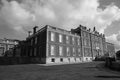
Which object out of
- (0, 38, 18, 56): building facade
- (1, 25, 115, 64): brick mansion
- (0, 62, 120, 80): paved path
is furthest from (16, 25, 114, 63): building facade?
(0, 62, 120, 80): paved path

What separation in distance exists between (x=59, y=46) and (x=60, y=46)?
0.44 metres

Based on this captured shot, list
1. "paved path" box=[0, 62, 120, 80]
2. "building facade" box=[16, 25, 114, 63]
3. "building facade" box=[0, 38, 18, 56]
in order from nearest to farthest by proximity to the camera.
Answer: "paved path" box=[0, 62, 120, 80] < "building facade" box=[16, 25, 114, 63] < "building facade" box=[0, 38, 18, 56]

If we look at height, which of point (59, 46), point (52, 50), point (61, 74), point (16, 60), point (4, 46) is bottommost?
point (16, 60)

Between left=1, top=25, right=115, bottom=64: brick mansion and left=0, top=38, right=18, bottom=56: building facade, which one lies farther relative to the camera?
left=0, top=38, right=18, bottom=56: building facade

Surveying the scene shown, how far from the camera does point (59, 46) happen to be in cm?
3153

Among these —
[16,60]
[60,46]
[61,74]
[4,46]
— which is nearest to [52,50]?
[60,46]

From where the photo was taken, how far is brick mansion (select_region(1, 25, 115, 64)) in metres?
29.0

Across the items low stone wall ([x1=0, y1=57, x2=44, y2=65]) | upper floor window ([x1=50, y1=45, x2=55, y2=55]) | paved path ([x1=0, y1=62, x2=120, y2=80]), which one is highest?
upper floor window ([x1=50, y1=45, x2=55, y2=55])

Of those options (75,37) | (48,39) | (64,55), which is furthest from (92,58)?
(48,39)

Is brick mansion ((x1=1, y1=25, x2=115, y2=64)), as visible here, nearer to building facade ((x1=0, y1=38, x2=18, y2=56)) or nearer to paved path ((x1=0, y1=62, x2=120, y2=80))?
building facade ((x1=0, y1=38, x2=18, y2=56))

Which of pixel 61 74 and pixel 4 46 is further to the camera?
pixel 4 46

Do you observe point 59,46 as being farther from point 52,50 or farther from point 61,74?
point 61,74

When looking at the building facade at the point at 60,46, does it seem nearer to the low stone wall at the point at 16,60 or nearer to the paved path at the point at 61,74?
the low stone wall at the point at 16,60

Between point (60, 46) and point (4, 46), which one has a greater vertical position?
point (4, 46)
